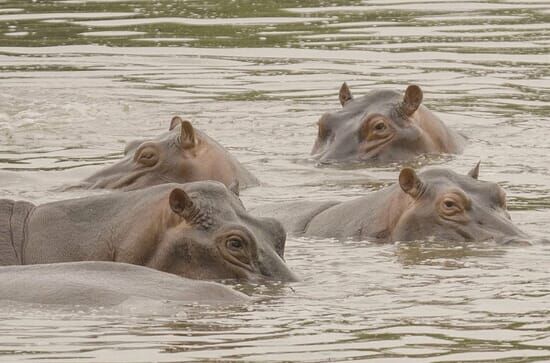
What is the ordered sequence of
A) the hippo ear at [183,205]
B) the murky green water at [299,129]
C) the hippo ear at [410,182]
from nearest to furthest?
1. the murky green water at [299,129]
2. the hippo ear at [183,205]
3. the hippo ear at [410,182]

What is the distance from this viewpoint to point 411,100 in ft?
47.4

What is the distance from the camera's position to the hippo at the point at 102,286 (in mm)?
8062

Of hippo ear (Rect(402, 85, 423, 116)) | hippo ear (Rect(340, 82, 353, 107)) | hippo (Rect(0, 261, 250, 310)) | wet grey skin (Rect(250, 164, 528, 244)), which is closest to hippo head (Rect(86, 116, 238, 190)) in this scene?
wet grey skin (Rect(250, 164, 528, 244))

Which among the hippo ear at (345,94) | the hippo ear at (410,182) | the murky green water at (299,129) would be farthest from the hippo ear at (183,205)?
the hippo ear at (345,94)

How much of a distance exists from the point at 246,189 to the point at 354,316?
477 centimetres

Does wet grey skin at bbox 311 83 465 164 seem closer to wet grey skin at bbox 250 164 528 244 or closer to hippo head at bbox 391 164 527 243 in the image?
wet grey skin at bbox 250 164 528 244

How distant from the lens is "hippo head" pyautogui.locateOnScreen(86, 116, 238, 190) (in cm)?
1236

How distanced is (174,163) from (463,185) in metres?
2.40

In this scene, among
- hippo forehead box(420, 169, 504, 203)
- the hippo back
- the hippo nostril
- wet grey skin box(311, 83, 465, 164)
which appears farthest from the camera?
wet grey skin box(311, 83, 465, 164)

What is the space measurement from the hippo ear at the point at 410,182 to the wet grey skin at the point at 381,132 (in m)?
3.81

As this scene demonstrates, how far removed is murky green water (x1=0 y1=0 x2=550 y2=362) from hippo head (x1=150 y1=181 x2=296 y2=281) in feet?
0.48

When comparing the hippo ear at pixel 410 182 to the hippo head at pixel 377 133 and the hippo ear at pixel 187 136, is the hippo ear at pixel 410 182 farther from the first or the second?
the hippo head at pixel 377 133


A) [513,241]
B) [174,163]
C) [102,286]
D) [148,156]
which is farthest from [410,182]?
[102,286]

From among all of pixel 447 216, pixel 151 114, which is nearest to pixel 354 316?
pixel 447 216
